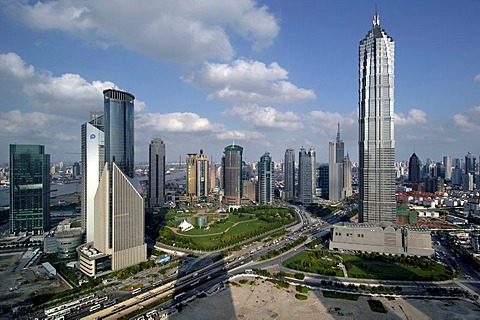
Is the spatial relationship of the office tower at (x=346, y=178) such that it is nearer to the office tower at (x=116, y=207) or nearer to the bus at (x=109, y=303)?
the office tower at (x=116, y=207)

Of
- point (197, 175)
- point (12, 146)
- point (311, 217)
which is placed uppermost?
point (12, 146)

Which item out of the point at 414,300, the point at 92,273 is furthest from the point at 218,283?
the point at 414,300

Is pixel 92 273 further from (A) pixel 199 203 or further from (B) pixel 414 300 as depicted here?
(A) pixel 199 203

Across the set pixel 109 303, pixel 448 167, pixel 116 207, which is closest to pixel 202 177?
pixel 116 207

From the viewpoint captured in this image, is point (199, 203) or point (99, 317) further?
point (199, 203)

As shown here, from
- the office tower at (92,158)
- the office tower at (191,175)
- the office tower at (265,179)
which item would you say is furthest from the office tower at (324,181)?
the office tower at (92,158)

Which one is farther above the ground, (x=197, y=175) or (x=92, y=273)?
(x=197, y=175)

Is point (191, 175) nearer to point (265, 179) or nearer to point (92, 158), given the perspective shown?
point (265, 179)
